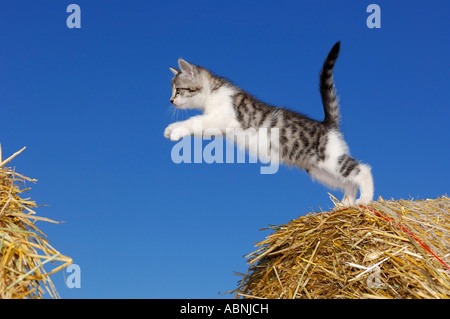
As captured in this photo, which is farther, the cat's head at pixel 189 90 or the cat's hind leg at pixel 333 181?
the cat's head at pixel 189 90

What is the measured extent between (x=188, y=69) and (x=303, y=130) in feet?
6.01

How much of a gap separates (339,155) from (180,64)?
2472 mm

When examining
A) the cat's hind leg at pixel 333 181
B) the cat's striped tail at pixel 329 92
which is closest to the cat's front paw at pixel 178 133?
the cat's hind leg at pixel 333 181

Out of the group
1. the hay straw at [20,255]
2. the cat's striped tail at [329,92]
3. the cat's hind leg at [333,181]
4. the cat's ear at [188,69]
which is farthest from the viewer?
the cat's ear at [188,69]

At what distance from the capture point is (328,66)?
5.20m

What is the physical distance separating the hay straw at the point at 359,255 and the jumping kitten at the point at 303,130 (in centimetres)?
121

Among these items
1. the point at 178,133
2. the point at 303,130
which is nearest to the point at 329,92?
the point at 303,130

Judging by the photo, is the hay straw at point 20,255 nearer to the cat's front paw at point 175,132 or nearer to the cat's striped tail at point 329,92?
the cat's front paw at point 175,132

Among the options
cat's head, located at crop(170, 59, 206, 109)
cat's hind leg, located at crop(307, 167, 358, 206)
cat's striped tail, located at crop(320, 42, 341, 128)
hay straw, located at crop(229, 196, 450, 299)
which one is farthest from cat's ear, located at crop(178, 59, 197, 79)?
hay straw, located at crop(229, 196, 450, 299)

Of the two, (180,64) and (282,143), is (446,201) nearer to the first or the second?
(282,143)

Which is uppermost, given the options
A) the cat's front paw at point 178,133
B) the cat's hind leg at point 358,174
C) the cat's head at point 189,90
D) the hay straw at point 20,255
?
the cat's head at point 189,90

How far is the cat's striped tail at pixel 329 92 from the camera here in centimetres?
513
